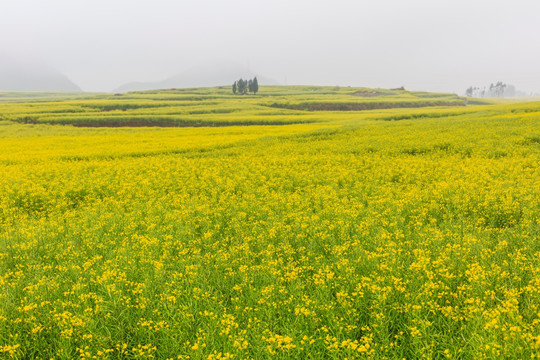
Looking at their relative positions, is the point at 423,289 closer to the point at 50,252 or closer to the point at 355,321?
the point at 355,321

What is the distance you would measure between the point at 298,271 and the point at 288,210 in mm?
4458

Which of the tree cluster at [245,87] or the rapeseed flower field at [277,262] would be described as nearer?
the rapeseed flower field at [277,262]

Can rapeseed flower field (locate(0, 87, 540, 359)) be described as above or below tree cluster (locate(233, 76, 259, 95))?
below

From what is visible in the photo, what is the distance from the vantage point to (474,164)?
15906 mm

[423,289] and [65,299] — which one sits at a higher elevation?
[423,289]

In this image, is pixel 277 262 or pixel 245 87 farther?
pixel 245 87

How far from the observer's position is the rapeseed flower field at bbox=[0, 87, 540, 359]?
456cm

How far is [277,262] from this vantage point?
693 cm

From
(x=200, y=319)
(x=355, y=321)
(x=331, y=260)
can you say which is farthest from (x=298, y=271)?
(x=200, y=319)

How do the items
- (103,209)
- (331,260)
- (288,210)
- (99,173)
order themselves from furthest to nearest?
(99,173), (103,209), (288,210), (331,260)

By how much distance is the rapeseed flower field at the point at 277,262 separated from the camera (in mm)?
4559

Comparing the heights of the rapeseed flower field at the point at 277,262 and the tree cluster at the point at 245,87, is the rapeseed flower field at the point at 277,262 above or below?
below

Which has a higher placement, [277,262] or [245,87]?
[245,87]

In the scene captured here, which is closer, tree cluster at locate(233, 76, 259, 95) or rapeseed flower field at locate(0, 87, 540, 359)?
rapeseed flower field at locate(0, 87, 540, 359)
